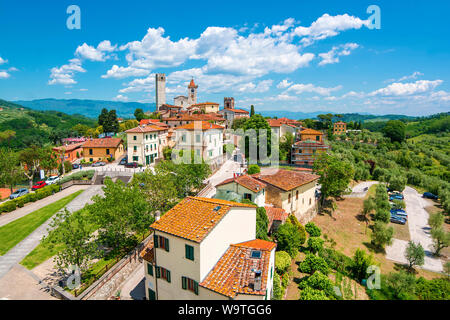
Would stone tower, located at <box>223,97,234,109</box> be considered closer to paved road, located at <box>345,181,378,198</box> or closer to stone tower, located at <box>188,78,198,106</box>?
stone tower, located at <box>188,78,198,106</box>

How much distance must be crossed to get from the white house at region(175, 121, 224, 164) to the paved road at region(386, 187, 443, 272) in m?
36.3

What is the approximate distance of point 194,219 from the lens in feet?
57.1

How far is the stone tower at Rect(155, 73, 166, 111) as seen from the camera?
5541 inches

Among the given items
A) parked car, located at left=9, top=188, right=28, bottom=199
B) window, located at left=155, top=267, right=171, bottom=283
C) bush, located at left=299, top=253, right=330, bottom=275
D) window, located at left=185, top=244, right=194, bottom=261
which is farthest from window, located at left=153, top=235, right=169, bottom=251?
parked car, located at left=9, top=188, right=28, bottom=199

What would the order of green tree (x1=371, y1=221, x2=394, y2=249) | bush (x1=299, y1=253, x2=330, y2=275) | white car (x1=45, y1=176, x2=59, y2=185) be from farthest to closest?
white car (x1=45, y1=176, x2=59, y2=185) → green tree (x1=371, y1=221, x2=394, y2=249) → bush (x1=299, y1=253, x2=330, y2=275)

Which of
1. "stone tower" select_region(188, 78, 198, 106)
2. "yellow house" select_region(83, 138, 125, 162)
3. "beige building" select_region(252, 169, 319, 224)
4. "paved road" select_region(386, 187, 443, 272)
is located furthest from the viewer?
"stone tower" select_region(188, 78, 198, 106)

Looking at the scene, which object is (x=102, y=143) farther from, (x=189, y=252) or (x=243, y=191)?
(x=189, y=252)

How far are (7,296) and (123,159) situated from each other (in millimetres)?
40014

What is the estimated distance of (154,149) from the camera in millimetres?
57438

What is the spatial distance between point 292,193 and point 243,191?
8.16 metres

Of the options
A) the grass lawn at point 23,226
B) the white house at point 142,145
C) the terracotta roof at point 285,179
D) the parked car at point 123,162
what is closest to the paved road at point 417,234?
the terracotta roof at point 285,179
